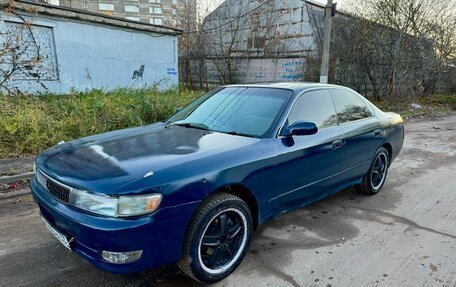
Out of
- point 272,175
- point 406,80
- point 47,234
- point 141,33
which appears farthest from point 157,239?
point 406,80

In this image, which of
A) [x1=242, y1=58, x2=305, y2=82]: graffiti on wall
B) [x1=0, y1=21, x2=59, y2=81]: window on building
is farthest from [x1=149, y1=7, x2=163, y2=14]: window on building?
[x1=0, y1=21, x2=59, y2=81]: window on building

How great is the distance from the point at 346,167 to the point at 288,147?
121 cm

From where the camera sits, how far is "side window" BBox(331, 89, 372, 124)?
395 centimetres

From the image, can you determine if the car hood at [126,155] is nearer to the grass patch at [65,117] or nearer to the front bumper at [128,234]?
the front bumper at [128,234]

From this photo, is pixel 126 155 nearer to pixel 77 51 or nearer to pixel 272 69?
pixel 77 51

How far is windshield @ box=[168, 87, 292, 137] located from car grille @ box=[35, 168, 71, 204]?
4.81 feet

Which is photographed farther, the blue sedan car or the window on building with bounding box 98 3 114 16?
the window on building with bounding box 98 3 114 16

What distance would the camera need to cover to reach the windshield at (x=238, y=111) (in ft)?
10.4

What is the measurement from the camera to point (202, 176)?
239 centimetres

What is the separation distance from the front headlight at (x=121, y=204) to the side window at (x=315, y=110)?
1.68m

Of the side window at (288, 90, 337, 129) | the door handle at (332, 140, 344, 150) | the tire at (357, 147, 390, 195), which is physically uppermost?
the side window at (288, 90, 337, 129)

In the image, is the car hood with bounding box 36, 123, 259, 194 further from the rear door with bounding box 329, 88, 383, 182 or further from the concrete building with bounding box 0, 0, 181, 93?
the concrete building with bounding box 0, 0, 181, 93

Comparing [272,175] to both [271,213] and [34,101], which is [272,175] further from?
[34,101]

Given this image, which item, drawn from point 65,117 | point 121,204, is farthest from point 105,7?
point 121,204
